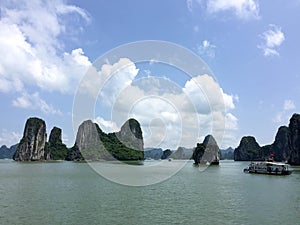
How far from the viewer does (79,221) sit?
2745 centimetres

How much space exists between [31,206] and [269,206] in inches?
944

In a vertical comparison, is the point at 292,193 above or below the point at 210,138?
below

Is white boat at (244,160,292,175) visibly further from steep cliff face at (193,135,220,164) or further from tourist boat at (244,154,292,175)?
steep cliff face at (193,135,220,164)

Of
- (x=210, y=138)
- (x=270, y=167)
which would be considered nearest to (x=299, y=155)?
(x=210, y=138)

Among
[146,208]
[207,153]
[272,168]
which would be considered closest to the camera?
[146,208]

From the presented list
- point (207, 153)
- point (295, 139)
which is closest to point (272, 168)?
point (207, 153)

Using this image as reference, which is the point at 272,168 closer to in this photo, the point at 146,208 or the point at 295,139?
the point at 146,208

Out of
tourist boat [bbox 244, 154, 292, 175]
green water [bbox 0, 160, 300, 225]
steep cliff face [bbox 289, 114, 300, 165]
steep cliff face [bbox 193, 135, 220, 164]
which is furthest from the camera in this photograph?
steep cliff face [bbox 193, 135, 220, 164]

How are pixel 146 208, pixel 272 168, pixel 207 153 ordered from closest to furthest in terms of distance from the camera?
pixel 146 208 → pixel 272 168 → pixel 207 153

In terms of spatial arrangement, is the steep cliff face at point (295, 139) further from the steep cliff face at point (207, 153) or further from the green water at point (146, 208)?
the green water at point (146, 208)

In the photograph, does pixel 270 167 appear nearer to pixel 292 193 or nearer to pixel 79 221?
pixel 292 193

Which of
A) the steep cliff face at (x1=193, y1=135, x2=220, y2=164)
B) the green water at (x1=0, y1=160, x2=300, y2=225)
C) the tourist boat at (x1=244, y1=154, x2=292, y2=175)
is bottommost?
the green water at (x1=0, y1=160, x2=300, y2=225)

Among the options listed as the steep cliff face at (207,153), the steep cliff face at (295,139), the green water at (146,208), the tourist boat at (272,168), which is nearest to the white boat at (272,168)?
the tourist boat at (272,168)

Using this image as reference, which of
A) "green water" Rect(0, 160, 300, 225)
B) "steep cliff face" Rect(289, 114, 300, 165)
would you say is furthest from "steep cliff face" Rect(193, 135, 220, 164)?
"green water" Rect(0, 160, 300, 225)
